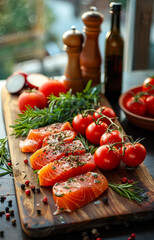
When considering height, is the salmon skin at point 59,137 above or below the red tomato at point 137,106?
below

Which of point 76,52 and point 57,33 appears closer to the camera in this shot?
point 76,52

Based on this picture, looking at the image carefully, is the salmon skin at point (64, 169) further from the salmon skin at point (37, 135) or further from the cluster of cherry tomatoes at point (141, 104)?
the cluster of cherry tomatoes at point (141, 104)

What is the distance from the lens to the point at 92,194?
1220mm

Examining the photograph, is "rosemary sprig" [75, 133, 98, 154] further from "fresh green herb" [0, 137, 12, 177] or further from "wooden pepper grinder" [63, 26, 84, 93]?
"wooden pepper grinder" [63, 26, 84, 93]

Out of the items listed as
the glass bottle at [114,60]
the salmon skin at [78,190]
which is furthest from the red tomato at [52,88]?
the salmon skin at [78,190]

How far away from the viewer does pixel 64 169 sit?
1.30 metres

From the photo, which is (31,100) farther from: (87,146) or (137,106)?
(137,106)

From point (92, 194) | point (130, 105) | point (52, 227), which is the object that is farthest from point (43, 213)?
point (130, 105)

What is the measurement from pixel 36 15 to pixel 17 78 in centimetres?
194

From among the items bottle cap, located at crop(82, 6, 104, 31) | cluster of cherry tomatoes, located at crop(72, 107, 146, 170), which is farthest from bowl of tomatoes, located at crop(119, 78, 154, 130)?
bottle cap, located at crop(82, 6, 104, 31)

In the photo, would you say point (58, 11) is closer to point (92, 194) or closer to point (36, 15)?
point (36, 15)

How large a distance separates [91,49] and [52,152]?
0.87m

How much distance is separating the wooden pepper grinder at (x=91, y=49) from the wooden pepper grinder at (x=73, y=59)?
0.07m

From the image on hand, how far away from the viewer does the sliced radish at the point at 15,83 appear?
2.12m
